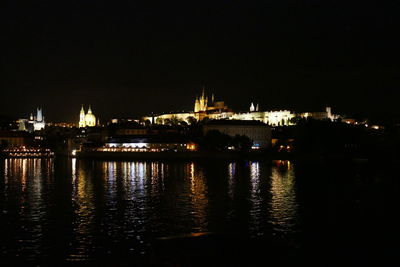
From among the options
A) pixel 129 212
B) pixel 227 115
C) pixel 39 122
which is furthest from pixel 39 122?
pixel 129 212

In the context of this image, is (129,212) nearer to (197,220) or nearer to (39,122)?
(197,220)

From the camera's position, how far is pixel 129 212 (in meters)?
20.2

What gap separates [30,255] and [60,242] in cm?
141

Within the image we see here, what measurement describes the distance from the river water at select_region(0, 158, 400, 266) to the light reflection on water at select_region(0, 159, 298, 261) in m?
0.04

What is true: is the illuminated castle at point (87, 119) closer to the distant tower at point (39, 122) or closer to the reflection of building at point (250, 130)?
the distant tower at point (39, 122)

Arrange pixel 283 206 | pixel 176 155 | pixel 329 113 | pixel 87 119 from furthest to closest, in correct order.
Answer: pixel 87 119, pixel 329 113, pixel 176 155, pixel 283 206

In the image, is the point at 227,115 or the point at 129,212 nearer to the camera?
the point at 129,212

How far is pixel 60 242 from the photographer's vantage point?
14.9 m

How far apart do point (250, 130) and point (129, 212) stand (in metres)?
70.8

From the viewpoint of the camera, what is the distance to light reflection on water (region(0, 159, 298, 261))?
589 inches

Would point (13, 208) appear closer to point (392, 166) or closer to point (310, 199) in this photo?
point (310, 199)

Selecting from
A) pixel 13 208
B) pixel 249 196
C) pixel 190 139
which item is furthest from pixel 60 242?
pixel 190 139

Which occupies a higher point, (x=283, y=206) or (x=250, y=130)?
(x=250, y=130)

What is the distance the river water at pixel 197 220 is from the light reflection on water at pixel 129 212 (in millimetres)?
36
